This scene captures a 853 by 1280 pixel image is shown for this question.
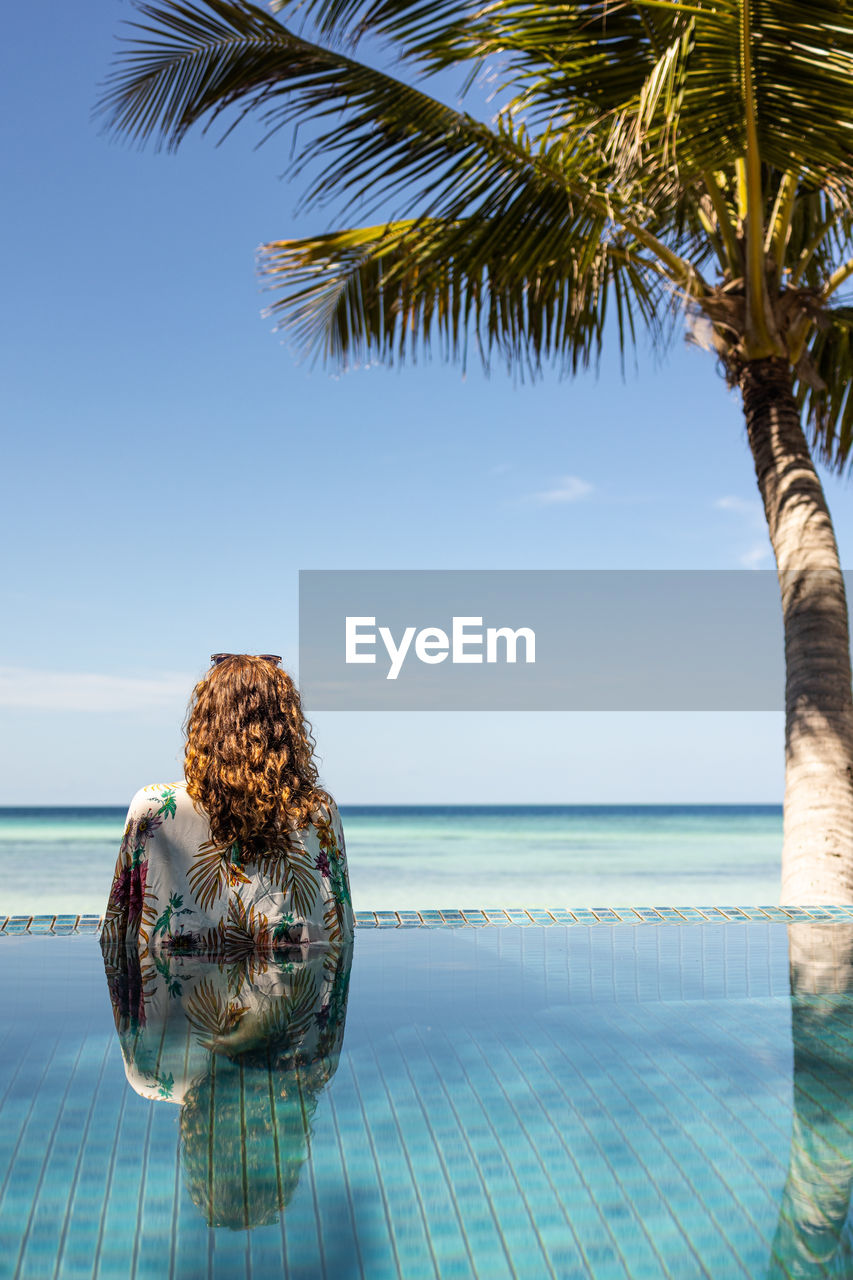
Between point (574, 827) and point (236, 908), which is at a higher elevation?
point (236, 908)

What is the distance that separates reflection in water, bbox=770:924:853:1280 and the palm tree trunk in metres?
2.03

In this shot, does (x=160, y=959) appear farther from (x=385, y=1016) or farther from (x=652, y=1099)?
(x=652, y=1099)

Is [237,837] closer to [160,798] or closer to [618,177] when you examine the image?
[160,798]

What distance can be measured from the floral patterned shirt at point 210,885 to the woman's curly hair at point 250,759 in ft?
0.15

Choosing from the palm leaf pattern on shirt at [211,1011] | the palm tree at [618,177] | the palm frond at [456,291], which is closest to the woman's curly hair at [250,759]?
the palm leaf pattern on shirt at [211,1011]

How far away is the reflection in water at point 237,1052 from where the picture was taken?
6.20 feet

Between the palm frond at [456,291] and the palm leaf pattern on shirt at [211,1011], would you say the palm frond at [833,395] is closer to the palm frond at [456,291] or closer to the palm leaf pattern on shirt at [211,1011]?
the palm frond at [456,291]

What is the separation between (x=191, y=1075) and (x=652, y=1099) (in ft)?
3.13

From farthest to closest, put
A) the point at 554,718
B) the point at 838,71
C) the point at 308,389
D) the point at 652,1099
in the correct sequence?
the point at 554,718 < the point at 308,389 < the point at 838,71 < the point at 652,1099

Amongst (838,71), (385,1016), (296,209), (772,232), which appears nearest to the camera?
(385,1016)

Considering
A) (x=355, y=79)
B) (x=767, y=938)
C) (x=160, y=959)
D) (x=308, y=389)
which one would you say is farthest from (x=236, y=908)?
(x=308, y=389)

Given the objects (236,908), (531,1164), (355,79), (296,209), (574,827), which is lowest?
(574,827)

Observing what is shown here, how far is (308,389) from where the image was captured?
26359mm

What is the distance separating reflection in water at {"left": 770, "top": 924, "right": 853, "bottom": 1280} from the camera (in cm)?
169
